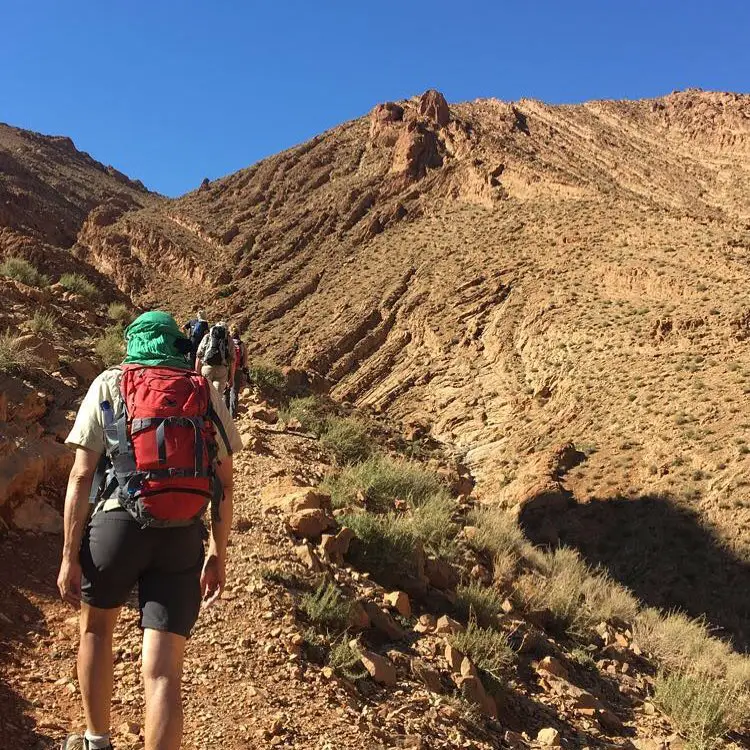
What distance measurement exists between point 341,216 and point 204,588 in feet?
127

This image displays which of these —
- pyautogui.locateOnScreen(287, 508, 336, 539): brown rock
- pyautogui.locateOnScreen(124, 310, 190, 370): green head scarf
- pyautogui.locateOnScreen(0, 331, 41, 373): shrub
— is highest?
pyautogui.locateOnScreen(124, 310, 190, 370): green head scarf

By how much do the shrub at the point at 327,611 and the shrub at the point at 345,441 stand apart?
437 cm

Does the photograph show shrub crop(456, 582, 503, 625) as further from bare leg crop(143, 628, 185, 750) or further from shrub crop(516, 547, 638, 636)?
bare leg crop(143, 628, 185, 750)

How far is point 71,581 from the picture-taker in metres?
2.59

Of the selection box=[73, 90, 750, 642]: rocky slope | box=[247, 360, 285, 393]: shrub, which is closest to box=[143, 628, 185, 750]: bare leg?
box=[247, 360, 285, 393]: shrub

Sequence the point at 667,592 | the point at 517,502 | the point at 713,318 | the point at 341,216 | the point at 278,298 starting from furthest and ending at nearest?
the point at 341,216, the point at 278,298, the point at 713,318, the point at 517,502, the point at 667,592

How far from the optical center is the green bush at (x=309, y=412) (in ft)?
32.3

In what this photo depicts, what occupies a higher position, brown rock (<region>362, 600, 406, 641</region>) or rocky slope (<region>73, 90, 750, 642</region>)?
rocky slope (<region>73, 90, 750, 642</region>)

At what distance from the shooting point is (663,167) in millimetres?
48156

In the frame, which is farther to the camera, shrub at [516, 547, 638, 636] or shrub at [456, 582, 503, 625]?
shrub at [516, 547, 638, 636]

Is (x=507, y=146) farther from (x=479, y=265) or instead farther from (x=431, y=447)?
(x=431, y=447)

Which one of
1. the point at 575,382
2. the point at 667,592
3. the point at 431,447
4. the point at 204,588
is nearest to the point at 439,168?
the point at 575,382

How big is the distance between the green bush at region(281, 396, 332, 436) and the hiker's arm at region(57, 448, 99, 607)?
6900mm

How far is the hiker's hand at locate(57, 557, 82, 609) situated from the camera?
102 inches
